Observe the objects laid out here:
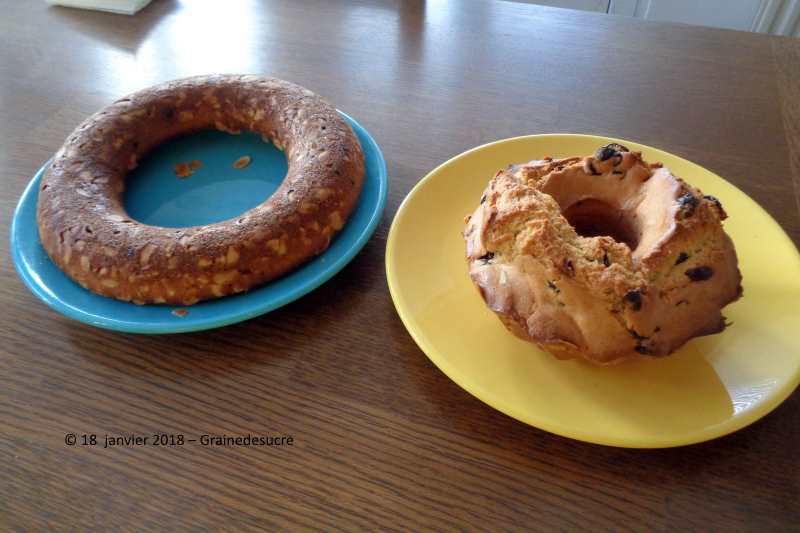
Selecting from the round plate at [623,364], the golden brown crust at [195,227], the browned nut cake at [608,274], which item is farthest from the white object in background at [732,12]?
the browned nut cake at [608,274]

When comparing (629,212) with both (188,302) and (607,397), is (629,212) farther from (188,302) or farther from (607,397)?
(188,302)

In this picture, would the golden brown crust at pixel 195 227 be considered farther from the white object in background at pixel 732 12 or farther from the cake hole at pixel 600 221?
the white object in background at pixel 732 12

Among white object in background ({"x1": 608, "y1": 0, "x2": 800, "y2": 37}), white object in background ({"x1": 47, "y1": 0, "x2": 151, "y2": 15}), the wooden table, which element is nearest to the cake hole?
the wooden table

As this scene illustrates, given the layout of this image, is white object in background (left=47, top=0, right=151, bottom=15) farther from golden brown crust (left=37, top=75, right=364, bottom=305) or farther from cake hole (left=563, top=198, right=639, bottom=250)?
cake hole (left=563, top=198, right=639, bottom=250)

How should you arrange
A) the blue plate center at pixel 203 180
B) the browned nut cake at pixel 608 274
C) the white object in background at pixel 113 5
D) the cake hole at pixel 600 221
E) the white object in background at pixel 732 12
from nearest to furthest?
the browned nut cake at pixel 608 274, the cake hole at pixel 600 221, the blue plate center at pixel 203 180, the white object in background at pixel 113 5, the white object in background at pixel 732 12

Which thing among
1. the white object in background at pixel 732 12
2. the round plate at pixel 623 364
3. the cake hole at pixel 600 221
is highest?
the cake hole at pixel 600 221

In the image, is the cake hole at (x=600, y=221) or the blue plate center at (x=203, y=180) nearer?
the cake hole at (x=600, y=221)

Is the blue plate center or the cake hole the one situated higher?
the cake hole
